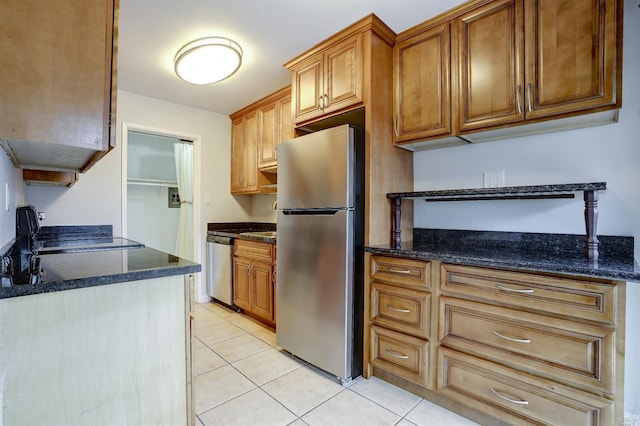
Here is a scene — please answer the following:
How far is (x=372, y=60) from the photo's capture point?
1952mm

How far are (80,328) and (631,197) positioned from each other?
96.3 inches

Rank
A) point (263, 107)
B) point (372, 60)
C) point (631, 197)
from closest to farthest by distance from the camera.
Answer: point (631, 197)
point (372, 60)
point (263, 107)

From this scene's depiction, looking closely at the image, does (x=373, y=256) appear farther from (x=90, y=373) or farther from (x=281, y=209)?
(x=90, y=373)

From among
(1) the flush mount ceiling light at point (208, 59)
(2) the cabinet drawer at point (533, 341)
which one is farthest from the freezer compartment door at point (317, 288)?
(1) the flush mount ceiling light at point (208, 59)

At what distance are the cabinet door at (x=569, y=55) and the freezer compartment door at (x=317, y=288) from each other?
1211mm

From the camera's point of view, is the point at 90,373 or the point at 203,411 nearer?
the point at 90,373

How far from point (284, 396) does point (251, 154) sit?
2514 millimetres

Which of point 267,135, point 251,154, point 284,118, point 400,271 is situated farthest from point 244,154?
point 400,271

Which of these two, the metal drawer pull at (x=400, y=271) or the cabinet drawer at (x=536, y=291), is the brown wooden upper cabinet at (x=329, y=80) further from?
the cabinet drawer at (x=536, y=291)

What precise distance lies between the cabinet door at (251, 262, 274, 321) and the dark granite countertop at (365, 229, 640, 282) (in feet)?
3.95

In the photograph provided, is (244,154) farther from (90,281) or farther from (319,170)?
(90,281)

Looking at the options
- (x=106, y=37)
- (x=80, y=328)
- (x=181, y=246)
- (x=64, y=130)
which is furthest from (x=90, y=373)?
(x=181, y=246)

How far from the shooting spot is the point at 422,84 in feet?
6.55

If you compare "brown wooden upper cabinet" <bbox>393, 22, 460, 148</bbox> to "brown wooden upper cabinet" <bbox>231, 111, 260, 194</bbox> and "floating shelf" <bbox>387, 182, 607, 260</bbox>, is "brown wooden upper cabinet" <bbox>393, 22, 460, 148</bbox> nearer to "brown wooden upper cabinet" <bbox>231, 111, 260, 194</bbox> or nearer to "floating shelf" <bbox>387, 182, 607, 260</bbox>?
"floating shelf" <bbox>387, 182, 607, 260</bbox>
